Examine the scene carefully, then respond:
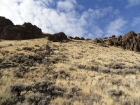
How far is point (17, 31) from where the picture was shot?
37.5m

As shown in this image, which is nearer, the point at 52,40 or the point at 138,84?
the point at 138,84

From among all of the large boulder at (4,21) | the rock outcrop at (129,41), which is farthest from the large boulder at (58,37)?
the rock outcrop at (129,41)

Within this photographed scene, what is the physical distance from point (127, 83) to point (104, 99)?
3.35 meters

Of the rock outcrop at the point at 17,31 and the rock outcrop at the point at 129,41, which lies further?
the rock outcrop at the point at 129,41

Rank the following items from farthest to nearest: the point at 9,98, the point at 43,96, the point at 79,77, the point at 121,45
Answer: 1. the point at 121,45
2. the point at 79,77
3. the point at 43,96
4. the point at 9,98

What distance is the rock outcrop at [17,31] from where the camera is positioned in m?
36.4

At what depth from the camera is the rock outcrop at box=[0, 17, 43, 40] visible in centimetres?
3641

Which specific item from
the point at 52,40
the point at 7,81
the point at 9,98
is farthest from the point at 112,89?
the point at 52,40

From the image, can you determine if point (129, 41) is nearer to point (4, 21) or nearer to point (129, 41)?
point (129, 41)

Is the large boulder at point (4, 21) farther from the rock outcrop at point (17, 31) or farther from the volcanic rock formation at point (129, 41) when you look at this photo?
the volcanic rock formation at point (129, 41)

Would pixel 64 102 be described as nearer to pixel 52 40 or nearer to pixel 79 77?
pixel 79 77

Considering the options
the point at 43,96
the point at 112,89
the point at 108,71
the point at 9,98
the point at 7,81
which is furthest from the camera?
the point at 108,71

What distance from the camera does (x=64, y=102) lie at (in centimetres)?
755

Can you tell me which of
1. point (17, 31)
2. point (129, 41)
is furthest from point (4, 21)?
point (129, 41)
